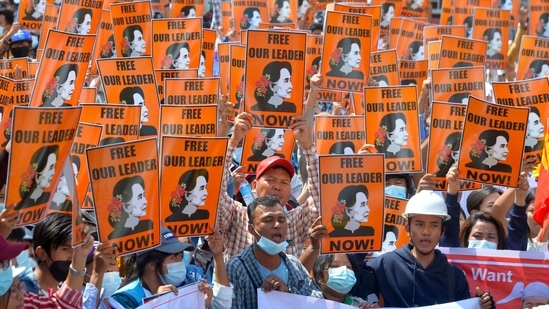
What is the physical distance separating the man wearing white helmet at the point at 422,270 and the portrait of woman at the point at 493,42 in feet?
22.2

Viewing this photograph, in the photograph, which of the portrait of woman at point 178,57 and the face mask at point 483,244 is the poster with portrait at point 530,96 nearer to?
the face mask at point 483,244

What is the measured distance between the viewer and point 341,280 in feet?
27.8

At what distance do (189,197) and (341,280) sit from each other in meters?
1.11

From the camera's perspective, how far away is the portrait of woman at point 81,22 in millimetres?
12883

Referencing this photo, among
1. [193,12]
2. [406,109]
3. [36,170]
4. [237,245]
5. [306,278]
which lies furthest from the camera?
[193,12]

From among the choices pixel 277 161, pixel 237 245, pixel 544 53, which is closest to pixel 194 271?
pixel 237 245

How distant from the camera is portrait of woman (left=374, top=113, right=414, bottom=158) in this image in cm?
1087

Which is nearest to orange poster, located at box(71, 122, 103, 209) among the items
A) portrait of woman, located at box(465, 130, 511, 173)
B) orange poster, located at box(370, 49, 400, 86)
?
portrait of woman, located at box(465, 130, 511, 173)

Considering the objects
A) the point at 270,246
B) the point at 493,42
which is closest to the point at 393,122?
the point at 270,246

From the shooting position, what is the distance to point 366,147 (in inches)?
407

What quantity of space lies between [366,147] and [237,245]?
1.87 meters

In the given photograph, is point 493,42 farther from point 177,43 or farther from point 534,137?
point 177,43

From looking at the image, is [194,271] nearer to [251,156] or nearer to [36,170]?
[36,170]

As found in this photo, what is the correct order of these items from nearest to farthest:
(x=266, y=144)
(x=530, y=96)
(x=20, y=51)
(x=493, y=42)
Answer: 1. (x=266, y=144)
2. (x=530, y=96)
3. (x=20, y=51)
4. (x=493, y=42)
